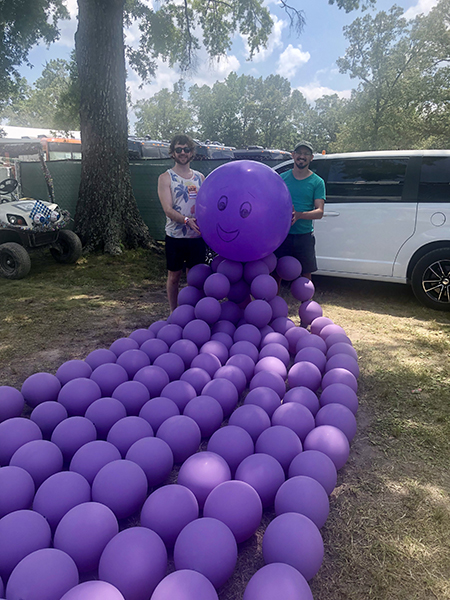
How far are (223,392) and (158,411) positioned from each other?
19.5 inches

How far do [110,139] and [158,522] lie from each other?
8.30 m

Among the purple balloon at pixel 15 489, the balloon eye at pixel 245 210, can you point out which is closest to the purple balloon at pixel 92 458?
the purple balloon at pixel 15 489

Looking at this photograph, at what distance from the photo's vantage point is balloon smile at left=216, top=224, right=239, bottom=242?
3.77 m

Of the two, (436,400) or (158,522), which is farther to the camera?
(436,400)

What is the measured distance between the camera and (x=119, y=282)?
713 cm

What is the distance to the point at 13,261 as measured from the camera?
710 cm

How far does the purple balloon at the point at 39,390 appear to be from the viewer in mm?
3102

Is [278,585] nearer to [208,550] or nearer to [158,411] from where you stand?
[208,550]

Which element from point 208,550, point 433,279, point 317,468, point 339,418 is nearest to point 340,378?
point 339,418

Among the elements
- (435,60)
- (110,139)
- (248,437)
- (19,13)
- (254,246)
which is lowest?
(248,437)

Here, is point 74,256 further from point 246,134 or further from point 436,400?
point 246,134

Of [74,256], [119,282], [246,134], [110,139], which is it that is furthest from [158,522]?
[246,134]

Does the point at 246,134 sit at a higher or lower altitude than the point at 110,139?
higher

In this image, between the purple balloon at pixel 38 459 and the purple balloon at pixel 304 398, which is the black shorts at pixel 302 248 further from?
the purple balloon at pixel 38 459
